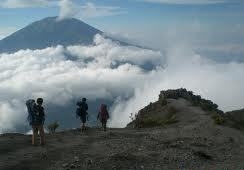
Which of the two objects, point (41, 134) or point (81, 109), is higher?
point (81, 109)

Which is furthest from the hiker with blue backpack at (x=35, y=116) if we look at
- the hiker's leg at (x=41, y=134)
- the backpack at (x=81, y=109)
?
the backpack at (x=81, y=109)

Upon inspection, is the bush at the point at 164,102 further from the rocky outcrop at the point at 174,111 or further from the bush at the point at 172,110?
the bush at the point at 172,110

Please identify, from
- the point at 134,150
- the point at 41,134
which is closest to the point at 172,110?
the point at 134,150

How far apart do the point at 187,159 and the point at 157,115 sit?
87.4ft

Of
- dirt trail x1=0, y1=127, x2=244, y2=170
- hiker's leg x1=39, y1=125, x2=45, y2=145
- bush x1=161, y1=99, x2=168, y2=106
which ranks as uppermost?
bush x1=161, y1=99, x2=168, y2=106

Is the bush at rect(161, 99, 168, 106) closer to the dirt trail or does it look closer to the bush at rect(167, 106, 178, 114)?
the bush at rect(167, 106, 178, 114)

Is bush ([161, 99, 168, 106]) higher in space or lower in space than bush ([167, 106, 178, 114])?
higher

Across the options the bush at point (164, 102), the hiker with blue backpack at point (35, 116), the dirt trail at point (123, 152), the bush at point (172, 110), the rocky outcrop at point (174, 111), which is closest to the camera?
the dirt trail at point (123, 152)

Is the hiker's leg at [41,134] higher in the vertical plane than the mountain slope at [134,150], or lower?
higher

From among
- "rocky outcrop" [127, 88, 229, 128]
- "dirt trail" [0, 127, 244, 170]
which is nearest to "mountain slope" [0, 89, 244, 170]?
"dirt trail" [0, 127, 244, 170]

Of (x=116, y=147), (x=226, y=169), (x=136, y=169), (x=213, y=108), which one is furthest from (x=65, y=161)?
(x=213, y=108)

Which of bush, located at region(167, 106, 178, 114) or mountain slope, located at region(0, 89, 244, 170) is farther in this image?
bush, located at region(167, 106, 178, 114)

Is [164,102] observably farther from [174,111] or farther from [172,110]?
[174,111]

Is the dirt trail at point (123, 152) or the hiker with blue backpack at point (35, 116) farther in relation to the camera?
the hiker with blue backpack at point (35, 116)
